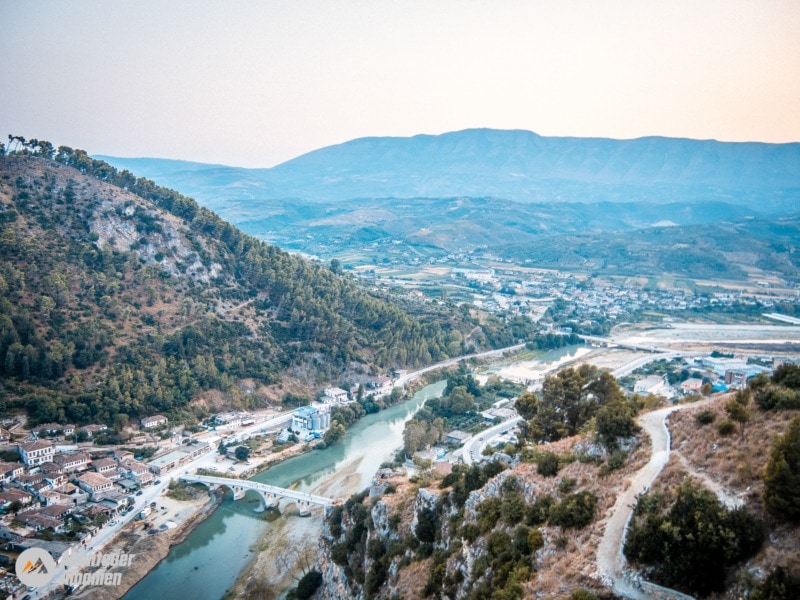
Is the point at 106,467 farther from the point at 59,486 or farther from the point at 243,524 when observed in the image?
the point at 243,524

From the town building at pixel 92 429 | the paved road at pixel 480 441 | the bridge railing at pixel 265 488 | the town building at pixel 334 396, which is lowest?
the bridge railing at pixel 265 488

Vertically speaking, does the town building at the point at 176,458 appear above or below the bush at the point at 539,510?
below

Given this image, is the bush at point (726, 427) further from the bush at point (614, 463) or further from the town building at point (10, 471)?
the town building at point (10, 471)

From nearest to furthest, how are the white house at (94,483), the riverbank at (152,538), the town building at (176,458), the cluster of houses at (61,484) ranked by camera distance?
1. the riverbank at (152,538)
2. the cluster of houses at (61,484)
3. the white house at (94,483)
4. the town building at (176,458)

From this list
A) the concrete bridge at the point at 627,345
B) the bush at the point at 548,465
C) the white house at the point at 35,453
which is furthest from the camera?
the concrete bridge at the point at 627,345

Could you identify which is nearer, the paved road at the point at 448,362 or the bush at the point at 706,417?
the bush at the point at 706,417

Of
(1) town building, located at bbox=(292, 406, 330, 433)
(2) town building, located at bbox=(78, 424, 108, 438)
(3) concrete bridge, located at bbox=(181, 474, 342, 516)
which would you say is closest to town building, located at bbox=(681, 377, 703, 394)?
(1) town building, located at bbox=(292, 406, 330, 433)

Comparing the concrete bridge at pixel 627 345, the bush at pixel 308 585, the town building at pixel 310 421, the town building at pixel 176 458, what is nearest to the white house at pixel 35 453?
the town building at pixel 176 458
